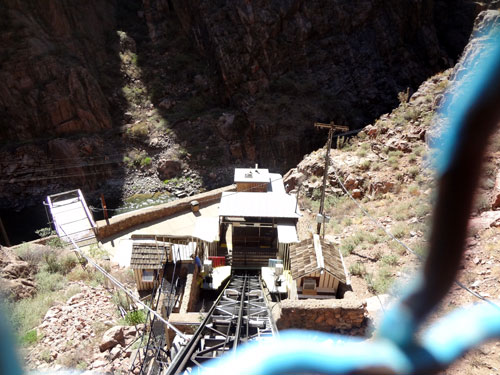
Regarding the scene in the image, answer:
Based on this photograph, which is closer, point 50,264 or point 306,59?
point 50,264

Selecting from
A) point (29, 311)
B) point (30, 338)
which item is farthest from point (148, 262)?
point (30, 338)

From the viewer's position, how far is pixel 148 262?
883 cm

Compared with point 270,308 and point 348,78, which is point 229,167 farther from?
point 270,308

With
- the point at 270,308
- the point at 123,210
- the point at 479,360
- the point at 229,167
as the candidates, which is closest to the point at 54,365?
the point at 270,308

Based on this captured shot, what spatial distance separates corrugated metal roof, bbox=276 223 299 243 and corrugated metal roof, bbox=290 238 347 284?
110 cm

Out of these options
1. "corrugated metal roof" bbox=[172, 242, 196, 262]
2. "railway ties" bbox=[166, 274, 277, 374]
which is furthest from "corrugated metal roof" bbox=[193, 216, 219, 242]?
"railway ties" bbox=[166, 274, 277, 374]

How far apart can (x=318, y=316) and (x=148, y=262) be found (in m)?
5.27

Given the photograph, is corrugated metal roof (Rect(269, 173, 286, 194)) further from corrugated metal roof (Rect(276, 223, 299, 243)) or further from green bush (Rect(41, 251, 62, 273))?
green bush (Rect(41, 251, 62, 273))

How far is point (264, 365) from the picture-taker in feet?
6.70

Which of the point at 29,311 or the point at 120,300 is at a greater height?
the point at 29,311

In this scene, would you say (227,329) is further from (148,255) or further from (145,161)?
(145,161)

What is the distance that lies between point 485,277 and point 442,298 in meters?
3.19

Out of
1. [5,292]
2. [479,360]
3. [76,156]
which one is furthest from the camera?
[76,156]

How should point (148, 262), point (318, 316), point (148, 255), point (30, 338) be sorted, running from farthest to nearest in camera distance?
point (148, 255) → point (148, 262) → point (318, 316) → point (30, 338)
